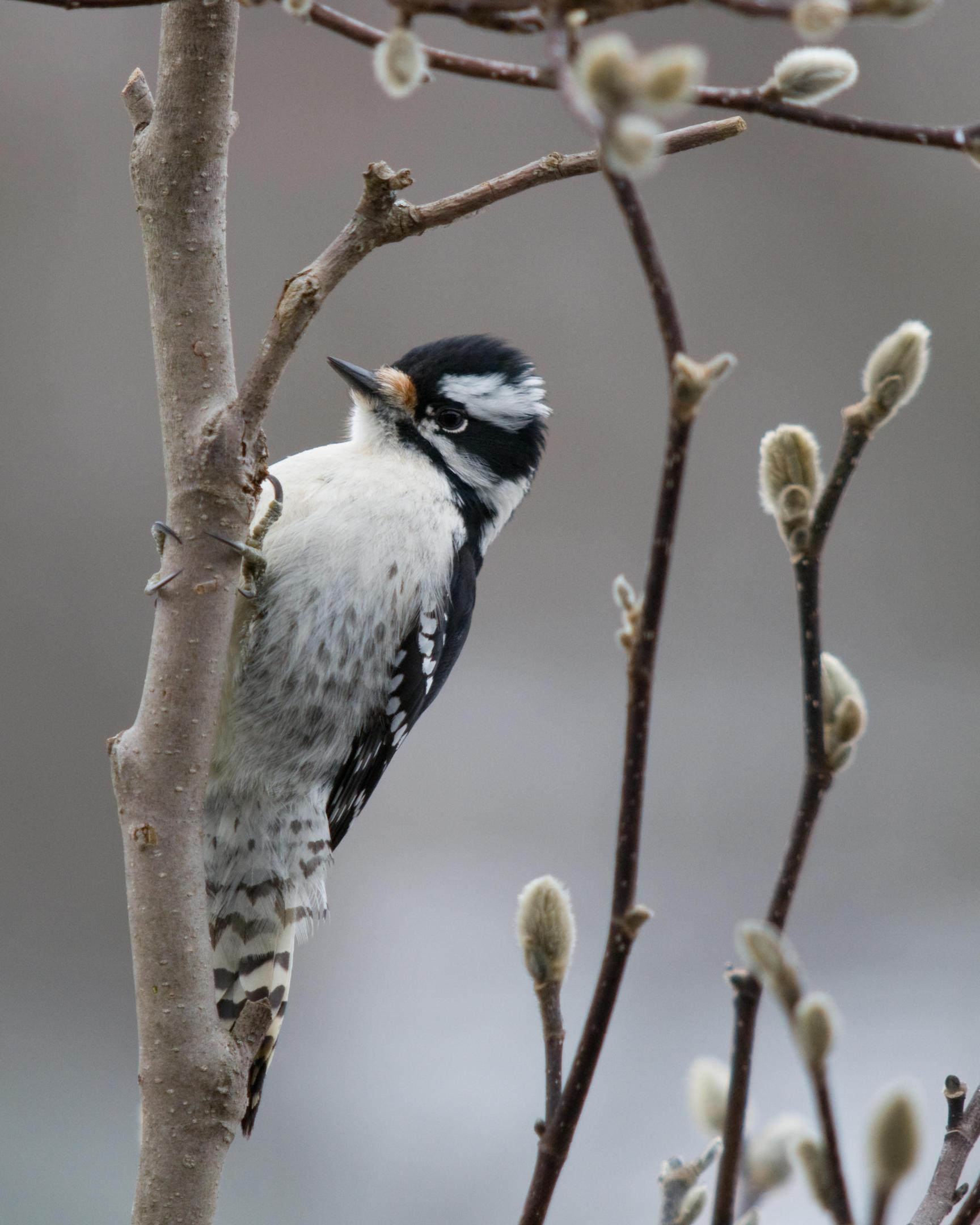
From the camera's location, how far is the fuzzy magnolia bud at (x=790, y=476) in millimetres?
625

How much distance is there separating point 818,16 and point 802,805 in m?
0.35

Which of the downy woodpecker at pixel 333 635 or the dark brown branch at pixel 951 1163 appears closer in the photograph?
the dark brown branch at pixel 951 1163

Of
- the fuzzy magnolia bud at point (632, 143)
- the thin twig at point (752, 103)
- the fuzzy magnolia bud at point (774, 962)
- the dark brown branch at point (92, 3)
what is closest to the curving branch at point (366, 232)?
the dark brown branch at point (92, 3)

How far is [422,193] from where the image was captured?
388 centimetres

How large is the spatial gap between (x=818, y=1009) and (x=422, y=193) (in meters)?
3.69

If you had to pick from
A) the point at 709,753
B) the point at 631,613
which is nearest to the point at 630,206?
the point at 631,613

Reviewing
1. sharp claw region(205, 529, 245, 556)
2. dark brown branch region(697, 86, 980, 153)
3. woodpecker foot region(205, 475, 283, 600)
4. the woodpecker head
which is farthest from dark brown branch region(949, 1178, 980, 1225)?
the woodpecker head

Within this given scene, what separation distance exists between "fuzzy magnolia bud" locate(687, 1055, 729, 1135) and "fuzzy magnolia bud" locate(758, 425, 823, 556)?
38 centimetres

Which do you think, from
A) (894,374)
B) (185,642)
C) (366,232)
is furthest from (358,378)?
(894,374)

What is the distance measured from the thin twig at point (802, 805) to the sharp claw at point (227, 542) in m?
0.72

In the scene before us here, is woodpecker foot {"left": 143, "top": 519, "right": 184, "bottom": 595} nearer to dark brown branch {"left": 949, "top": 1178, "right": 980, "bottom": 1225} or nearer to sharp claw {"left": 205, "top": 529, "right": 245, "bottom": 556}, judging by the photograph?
sharp claw {"left": 205, "top": 529, "right": 245, "bottom": 556}

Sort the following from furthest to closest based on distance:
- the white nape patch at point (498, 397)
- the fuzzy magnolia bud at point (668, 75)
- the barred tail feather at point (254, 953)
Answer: the white nape patch at point (498, 397)
the barred tail feather at point (254, 953)
the fuzzy magnolia bud at point (668, 75)

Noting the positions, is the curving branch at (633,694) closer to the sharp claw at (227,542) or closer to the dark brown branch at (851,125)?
the dark brown branch at (851,125)

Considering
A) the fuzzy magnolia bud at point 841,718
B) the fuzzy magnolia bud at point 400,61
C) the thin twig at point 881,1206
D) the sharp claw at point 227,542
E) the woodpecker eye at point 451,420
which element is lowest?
the thin twig at point 881,1206
